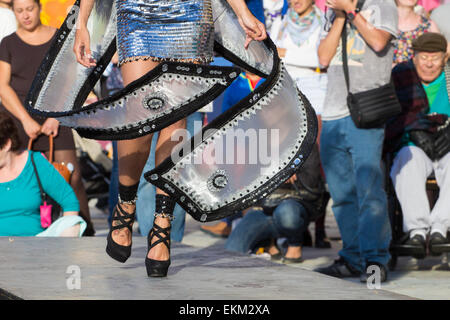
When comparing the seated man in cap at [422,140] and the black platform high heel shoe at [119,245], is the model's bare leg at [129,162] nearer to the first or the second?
the black platform high heel shoe at [119,245]

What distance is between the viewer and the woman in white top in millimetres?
7957

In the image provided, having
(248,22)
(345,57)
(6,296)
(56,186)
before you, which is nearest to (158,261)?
(6,296)

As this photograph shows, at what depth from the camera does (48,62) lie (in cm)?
454

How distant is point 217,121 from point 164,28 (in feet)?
1.64

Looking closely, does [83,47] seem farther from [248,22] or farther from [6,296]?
[6,296]

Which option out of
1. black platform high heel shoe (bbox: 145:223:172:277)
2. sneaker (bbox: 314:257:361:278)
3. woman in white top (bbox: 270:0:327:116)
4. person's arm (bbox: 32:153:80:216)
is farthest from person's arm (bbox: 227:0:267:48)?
woman in white top (bbox: 270:0:327:116)

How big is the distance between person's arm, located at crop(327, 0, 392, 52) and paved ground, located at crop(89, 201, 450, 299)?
1.61 meters

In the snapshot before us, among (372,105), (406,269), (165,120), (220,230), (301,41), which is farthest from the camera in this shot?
(220,230)

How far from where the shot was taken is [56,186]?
20.5 feet

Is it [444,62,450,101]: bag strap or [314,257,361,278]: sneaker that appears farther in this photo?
[444,62,450,101]: bag strap

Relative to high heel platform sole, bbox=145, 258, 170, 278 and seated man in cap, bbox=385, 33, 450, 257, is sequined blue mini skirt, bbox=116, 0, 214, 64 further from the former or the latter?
seated man in cap, bbox=385, 33, 450, 257

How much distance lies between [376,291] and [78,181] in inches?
147

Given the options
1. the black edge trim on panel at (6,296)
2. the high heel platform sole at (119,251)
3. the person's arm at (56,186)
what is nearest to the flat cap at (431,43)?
the person's arm at (56,186)

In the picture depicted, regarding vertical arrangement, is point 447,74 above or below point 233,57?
below
